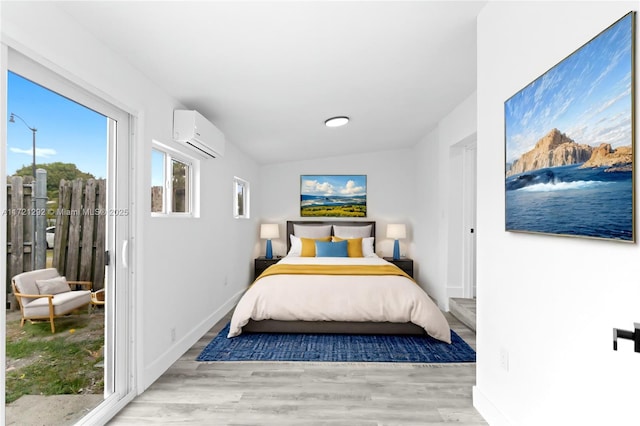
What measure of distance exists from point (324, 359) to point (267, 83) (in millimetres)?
2356

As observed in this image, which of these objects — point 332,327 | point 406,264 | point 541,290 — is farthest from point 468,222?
point 541,290

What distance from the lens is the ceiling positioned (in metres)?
1.95

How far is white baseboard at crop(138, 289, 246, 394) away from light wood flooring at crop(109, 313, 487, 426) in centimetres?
5

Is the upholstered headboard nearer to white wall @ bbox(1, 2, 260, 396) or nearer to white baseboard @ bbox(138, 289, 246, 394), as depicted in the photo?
white wall @ bbox(1, 2, 260, 396)

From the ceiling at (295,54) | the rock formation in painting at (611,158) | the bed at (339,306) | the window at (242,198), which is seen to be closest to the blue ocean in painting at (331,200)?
the window at (242,198)

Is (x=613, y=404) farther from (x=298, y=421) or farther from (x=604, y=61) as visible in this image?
(x=298, y=421)

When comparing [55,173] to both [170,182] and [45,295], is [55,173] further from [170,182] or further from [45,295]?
[170,182]

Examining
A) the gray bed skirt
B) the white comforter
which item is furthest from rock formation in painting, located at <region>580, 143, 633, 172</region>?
the gray bed skirt

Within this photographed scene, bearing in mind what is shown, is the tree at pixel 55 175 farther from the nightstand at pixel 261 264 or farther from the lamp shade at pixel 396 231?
the lamp shade at pixel 396 231

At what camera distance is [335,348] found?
3352 mm

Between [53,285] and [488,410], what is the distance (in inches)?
100

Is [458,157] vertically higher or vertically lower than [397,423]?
higher

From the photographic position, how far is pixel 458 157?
453 centimetres

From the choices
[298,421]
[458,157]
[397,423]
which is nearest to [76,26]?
[298,421]
